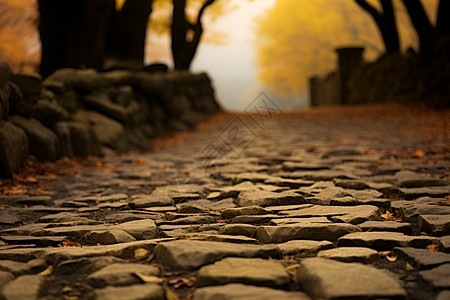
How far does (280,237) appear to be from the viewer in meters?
2.41

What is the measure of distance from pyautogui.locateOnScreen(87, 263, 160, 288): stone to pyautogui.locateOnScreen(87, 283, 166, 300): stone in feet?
0.26

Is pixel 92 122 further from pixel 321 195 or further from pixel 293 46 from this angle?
pixel 293 46

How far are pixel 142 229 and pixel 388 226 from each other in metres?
1.38

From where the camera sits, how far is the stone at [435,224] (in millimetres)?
→ 2382

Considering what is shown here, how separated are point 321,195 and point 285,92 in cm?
3374

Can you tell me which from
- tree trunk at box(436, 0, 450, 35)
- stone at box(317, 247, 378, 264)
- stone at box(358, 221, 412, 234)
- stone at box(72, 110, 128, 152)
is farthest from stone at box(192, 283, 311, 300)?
tree trunk at box(436, 0, 450, 35)

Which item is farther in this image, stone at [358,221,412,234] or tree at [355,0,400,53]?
tree at [355,0,400,53]

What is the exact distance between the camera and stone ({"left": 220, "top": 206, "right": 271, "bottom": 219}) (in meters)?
2.92

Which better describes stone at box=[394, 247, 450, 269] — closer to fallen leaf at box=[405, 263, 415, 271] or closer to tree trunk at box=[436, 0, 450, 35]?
fallen leaf at box=[405, 263, 415, 271]

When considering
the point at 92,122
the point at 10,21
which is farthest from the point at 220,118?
the point at 10,21

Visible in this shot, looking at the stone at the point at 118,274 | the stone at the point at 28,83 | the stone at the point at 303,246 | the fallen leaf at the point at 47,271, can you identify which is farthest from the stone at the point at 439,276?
the stone at the point at 28,83

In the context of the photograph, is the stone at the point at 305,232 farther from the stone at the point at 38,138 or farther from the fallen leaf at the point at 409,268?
the stone at the point at 38,138

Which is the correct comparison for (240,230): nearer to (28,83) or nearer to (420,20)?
(28,83)

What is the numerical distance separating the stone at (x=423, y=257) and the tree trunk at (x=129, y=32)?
9.27 metres
